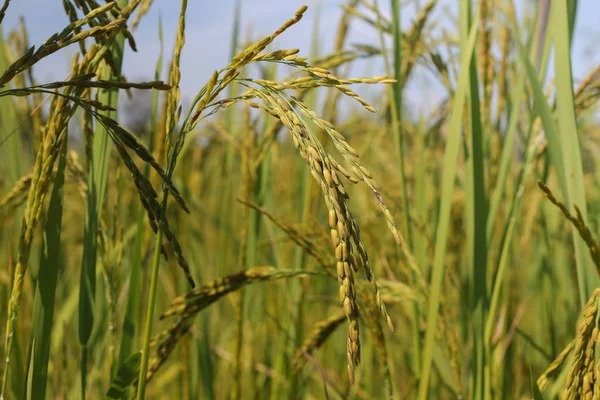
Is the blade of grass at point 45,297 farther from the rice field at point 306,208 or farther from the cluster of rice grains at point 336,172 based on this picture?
the cluster of rice grains at point 336,172

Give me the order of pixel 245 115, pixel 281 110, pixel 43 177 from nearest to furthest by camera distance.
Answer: pixel 281 110 → pixel 43 177 → pixel 245 115

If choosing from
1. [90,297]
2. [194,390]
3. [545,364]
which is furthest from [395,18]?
[545,364]

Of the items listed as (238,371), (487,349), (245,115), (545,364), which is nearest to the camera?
(487,349)

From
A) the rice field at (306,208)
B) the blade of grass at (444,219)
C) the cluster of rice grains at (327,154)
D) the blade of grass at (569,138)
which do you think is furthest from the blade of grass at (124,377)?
the blade of grass at (569,138)

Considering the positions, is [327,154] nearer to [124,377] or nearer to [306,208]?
[124,377]

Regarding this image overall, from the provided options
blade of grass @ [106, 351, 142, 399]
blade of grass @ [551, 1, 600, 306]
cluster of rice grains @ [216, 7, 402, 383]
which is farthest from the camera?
blade of grass @ [551, 1, 600, 306]

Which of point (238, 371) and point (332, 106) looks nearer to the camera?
point (238, 371)

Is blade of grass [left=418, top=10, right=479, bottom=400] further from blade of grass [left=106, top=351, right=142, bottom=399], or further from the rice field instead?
blade of grass [left=106, top=351, right=142, bottom=399]


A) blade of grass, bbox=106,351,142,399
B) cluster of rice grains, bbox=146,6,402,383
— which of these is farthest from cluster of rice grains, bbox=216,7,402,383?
blade of grass, bbox=106,351,142,399

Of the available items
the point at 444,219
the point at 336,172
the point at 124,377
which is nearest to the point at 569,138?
the point at 444,219

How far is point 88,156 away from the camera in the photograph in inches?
31.4

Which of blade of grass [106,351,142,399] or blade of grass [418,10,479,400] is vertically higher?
blade of grass [418,10,479,400]

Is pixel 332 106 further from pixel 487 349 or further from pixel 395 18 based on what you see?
pixel 487 349

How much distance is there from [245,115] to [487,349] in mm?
676
